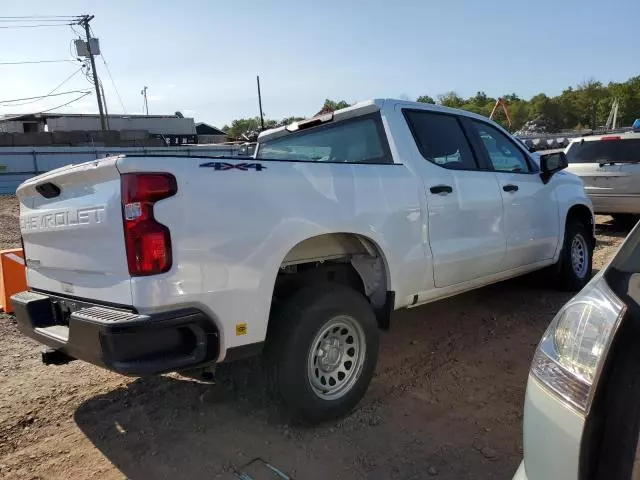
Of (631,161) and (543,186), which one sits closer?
(543,186)

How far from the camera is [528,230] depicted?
5062 mm

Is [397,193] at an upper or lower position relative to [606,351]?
upper

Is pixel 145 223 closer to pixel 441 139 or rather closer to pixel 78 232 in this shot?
pixel 78 232

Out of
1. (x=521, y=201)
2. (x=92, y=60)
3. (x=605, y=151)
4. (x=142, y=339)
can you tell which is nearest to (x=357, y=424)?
(x=142, y=339)

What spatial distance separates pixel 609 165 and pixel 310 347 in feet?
28.5

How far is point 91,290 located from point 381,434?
72.8 inches

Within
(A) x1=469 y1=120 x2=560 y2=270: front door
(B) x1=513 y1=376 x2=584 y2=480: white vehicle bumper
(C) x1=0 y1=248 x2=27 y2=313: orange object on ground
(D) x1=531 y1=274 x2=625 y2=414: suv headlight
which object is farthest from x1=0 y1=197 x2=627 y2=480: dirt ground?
(D) x1=531 y1=274 x2=625 y2=414: suv headlight

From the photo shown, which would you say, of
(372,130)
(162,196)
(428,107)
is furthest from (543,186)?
(162,196)

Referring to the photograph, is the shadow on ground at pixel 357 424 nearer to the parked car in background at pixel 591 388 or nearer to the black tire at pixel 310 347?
the black tire at pixel 310 347

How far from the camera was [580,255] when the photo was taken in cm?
623

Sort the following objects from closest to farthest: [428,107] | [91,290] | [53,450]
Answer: [91,290] → [53,450] → [428,107]

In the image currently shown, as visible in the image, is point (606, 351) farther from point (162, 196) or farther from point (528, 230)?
point (528, 230)

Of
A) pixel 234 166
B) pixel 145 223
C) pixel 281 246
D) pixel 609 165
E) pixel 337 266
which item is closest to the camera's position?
pixel 145 223

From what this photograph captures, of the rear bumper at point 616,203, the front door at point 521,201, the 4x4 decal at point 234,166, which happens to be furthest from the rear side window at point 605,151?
the 4x4 decal at point 234,166
